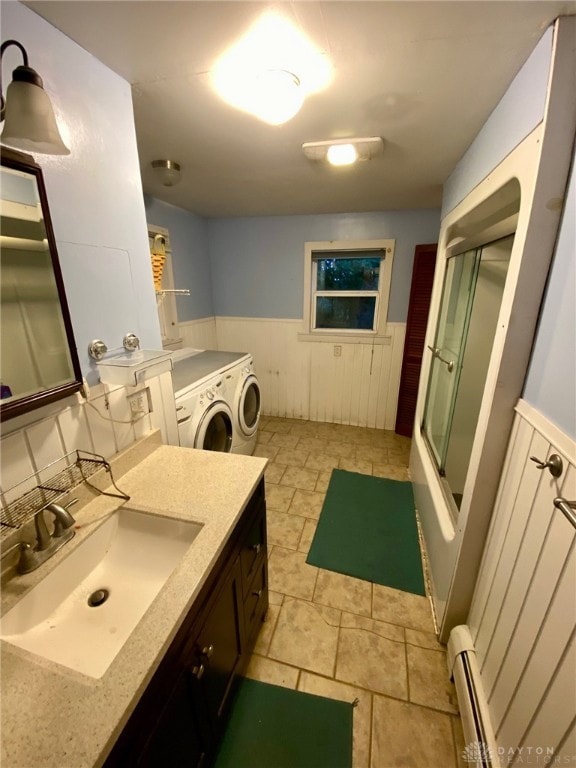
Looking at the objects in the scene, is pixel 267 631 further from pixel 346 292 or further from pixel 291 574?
pixel 346 292

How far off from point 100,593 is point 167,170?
6.61ft

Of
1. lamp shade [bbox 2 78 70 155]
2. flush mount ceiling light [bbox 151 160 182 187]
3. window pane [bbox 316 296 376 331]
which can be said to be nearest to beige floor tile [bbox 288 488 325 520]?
window pane [bbox 316 296 376 331]

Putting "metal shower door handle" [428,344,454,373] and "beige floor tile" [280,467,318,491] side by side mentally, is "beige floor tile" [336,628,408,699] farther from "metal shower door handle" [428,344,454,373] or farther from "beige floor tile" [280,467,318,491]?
"metal shower door handle" [428,344,454,373]

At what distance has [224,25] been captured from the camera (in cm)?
80

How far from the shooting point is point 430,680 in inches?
48.8

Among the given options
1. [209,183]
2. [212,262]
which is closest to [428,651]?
A: [209,183]

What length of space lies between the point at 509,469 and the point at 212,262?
3206 millimetres

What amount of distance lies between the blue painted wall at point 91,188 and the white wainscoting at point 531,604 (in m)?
1.40

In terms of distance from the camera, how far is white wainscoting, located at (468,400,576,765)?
657 mm

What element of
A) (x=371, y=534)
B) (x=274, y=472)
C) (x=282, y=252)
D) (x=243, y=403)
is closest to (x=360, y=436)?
(x=274, y=472)

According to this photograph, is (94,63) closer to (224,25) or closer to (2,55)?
(2,55)

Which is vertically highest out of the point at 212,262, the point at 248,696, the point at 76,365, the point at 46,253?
the point at 212,262

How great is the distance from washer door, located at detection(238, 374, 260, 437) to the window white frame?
3.11 feet

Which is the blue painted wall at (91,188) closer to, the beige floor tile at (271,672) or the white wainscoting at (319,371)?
the beige floor tile at (271,672)
